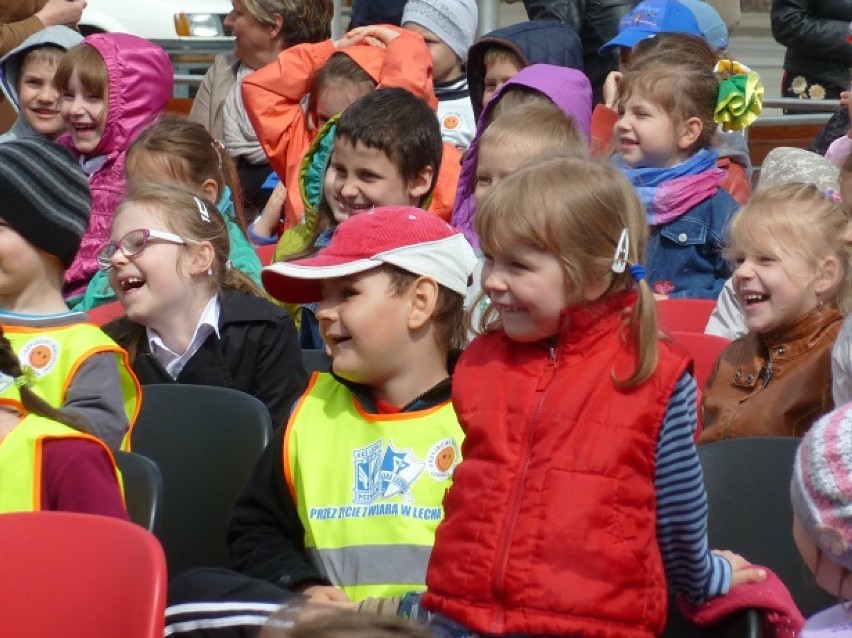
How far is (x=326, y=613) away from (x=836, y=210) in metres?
2.69

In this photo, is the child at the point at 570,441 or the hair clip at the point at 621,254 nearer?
the child at the point at 570,441

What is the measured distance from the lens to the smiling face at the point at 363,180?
180 inches

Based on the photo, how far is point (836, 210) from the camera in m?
3.99

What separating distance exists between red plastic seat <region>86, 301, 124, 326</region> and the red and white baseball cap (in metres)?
1.70

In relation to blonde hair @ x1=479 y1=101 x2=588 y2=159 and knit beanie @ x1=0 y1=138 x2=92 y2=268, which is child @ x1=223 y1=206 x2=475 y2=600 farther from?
blonde hair @ x1=479 y1=101 x2=588 y2=159

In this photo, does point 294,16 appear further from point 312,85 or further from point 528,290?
point 528,290

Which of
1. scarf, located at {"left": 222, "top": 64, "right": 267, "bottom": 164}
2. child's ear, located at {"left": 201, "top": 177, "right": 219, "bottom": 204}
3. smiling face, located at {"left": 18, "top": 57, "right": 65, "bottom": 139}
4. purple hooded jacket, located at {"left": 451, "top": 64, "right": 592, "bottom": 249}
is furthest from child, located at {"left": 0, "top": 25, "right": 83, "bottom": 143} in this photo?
purple hooded jacket, located at {"left": 451, "top": 64, "right": 592, "bottom": 249}

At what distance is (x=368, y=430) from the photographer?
3.01 metres

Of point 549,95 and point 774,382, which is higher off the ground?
point 549,95

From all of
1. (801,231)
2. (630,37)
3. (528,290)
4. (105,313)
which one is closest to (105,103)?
(105,313)

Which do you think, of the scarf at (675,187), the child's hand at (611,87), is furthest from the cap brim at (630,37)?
the scarf at (675,187)

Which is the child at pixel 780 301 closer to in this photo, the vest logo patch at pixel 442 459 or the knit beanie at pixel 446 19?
the vest logo patch at pixel 442 459

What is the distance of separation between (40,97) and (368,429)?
155 inches

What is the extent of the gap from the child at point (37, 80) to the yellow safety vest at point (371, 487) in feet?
12.1
